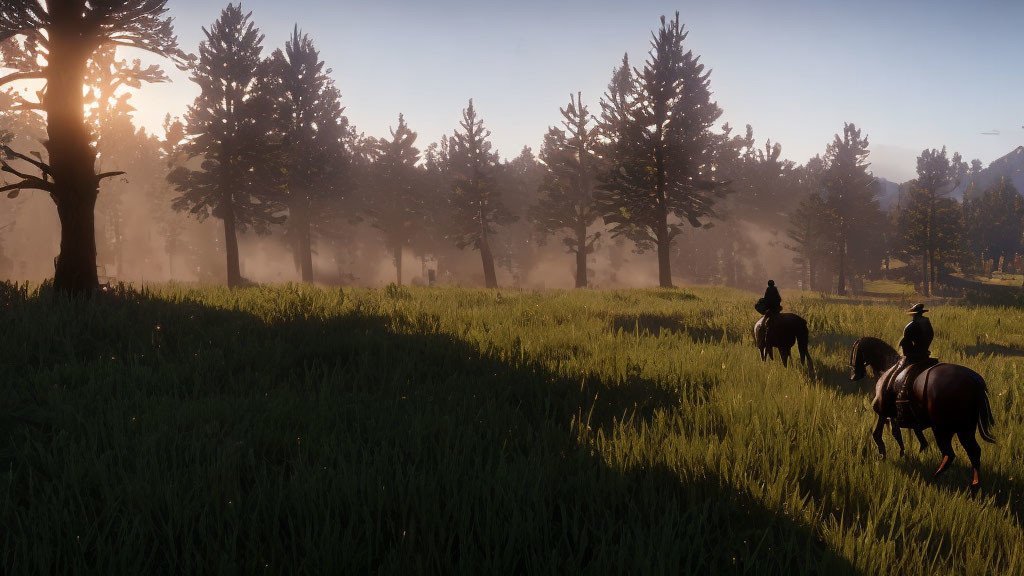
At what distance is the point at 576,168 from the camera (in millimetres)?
32188

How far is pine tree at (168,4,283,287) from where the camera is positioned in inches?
978

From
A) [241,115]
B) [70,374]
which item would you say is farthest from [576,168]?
[70,374]

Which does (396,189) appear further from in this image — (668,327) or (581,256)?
(668,327)

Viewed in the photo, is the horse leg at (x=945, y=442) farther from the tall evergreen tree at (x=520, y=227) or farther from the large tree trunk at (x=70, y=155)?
the tall evergreen tree at (x=520, y=227)

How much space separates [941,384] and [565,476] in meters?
1.91

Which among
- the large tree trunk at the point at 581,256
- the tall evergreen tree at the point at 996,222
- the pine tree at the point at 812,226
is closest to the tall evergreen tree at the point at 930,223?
the pine tree at the point at 812,226

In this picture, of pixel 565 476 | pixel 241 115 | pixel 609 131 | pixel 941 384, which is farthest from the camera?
pixel 609 131

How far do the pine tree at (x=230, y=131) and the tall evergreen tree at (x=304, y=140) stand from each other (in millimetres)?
2740

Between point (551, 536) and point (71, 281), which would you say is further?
point (71, 281)

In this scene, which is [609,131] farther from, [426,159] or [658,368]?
[658,368]

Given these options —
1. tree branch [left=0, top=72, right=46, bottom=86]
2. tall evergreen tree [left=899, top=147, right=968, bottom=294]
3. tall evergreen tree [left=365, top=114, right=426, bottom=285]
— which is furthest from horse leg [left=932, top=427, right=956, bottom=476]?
tall evergreen tree [left=899, top=147, right=968, bottom=294]

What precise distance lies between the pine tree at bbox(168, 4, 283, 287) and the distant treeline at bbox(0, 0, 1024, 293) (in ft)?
0.29

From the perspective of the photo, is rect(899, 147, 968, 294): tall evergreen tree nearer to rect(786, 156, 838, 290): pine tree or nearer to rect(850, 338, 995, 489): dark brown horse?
rect(786, 156, 838, 290): pine tree

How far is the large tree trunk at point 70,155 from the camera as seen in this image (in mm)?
8281
